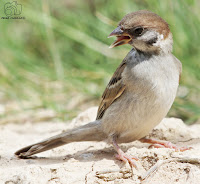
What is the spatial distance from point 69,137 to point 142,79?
0.97m

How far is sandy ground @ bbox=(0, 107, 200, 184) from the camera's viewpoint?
2.82 m

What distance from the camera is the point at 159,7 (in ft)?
17.7

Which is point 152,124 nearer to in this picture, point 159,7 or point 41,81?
point 159,7

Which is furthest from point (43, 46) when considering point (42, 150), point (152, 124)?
point (152, 124)

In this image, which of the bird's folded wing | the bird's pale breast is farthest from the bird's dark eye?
the bird's folded wing

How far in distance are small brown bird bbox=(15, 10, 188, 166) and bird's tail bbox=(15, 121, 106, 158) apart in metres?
0.19

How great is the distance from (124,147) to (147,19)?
1.35 meters

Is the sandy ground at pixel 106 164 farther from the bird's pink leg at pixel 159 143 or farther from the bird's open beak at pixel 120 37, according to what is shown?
the bird's open beak at pixel 120 37

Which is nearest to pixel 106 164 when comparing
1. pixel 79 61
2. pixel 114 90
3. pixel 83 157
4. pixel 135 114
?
pixel 83 157

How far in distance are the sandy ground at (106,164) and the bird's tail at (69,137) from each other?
9 centimetres

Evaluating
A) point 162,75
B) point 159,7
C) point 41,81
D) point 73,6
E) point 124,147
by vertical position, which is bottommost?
point 124,147

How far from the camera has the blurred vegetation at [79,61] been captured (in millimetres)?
5066

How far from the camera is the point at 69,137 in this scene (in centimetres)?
360

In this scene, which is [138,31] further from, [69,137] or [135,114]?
[69,137]
